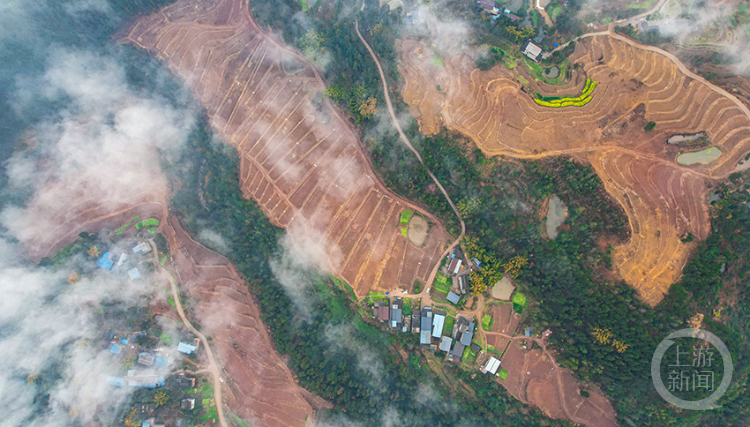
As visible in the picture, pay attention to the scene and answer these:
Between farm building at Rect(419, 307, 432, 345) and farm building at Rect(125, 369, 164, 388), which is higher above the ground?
farm building at Rect(419, 307, 432, 345)

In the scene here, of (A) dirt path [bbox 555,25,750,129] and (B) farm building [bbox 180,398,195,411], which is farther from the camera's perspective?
A: (B) farm building [bbox 180,398,195,411]

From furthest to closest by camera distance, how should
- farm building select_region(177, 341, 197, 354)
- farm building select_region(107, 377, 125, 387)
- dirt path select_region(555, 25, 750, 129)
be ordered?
farm building select_region(177, 341, 197, 354), farm building select_region(107, 377, 125, 387), dirt path select_region(555, 25, 750, 129)

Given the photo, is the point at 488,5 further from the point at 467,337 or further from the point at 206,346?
the point at 206,346

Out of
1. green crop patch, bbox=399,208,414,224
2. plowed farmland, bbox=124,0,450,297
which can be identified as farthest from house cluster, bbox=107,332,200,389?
green crop patch, bbox=399,208,414,224

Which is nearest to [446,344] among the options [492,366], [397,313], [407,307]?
[492,366]

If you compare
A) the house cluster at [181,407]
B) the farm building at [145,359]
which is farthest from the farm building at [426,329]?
the farm building at [145,359]

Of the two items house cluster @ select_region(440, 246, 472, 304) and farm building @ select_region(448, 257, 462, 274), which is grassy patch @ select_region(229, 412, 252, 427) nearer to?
house cluster @ select_region(440, 246, 472, 304)
